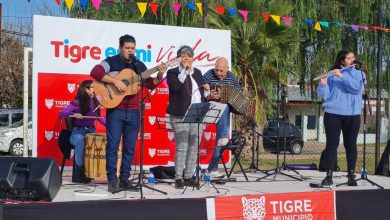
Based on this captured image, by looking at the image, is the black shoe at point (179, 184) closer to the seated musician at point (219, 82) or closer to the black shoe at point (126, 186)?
the black shoe at point (126, 186)

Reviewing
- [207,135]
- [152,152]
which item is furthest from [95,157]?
[207,135]

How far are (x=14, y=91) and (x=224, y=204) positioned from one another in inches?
739

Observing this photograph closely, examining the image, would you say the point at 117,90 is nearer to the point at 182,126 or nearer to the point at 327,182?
the point at 182,126

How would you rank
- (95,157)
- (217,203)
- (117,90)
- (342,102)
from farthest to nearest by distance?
(95,157)
(342,102)
(117,90)
(217,203)

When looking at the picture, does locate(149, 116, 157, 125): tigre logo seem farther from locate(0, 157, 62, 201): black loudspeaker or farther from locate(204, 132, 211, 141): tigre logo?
locate(0, 157, 62, 201): black loudspeaker

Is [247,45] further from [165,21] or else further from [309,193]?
[309,193]

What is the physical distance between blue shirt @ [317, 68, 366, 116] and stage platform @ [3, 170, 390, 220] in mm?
924

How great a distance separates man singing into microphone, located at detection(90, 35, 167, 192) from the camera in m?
5.97

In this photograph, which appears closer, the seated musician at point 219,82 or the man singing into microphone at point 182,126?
the man singing into microphone at point 182,126

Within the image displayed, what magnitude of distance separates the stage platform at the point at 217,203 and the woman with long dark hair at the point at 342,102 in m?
0.53

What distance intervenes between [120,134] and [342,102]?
2.66 meters

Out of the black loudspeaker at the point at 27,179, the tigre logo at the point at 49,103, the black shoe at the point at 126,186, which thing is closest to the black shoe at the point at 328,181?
the black shoe at the point at 126,186

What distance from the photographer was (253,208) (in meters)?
5.65

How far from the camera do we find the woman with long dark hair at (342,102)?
263 inches
